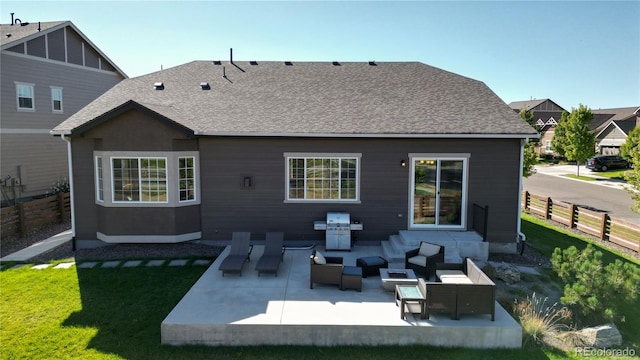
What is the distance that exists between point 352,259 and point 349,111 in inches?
192

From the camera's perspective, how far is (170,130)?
1085 cm

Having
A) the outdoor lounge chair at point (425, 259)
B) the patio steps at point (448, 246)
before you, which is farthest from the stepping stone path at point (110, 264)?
the outdoor lounge chair at point (425, 259)

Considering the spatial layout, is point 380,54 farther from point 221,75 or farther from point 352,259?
point 352,259

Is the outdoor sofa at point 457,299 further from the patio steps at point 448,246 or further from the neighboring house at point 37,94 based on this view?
the neighboring house at point 37,94

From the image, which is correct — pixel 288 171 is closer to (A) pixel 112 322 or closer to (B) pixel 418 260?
(B) pixel 418 260

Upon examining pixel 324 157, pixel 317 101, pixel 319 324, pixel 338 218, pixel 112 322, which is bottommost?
pixel 112 322

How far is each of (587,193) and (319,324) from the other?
26.7 meters

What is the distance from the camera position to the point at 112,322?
23.3ft

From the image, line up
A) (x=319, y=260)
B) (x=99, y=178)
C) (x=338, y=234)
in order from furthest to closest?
(x=99, y=178)
(x=338, y=234)
(x=319, y=260)

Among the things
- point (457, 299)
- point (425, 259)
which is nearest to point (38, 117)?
point (425, 259)

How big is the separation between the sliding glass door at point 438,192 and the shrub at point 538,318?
3.69 metres

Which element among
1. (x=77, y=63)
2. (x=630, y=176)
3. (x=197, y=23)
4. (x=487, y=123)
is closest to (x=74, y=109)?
(x=77, y=63)

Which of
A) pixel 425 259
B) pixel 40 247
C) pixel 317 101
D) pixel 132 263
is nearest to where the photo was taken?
pixel 425 259

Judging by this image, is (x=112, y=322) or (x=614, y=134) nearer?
(x=112, y=322)
